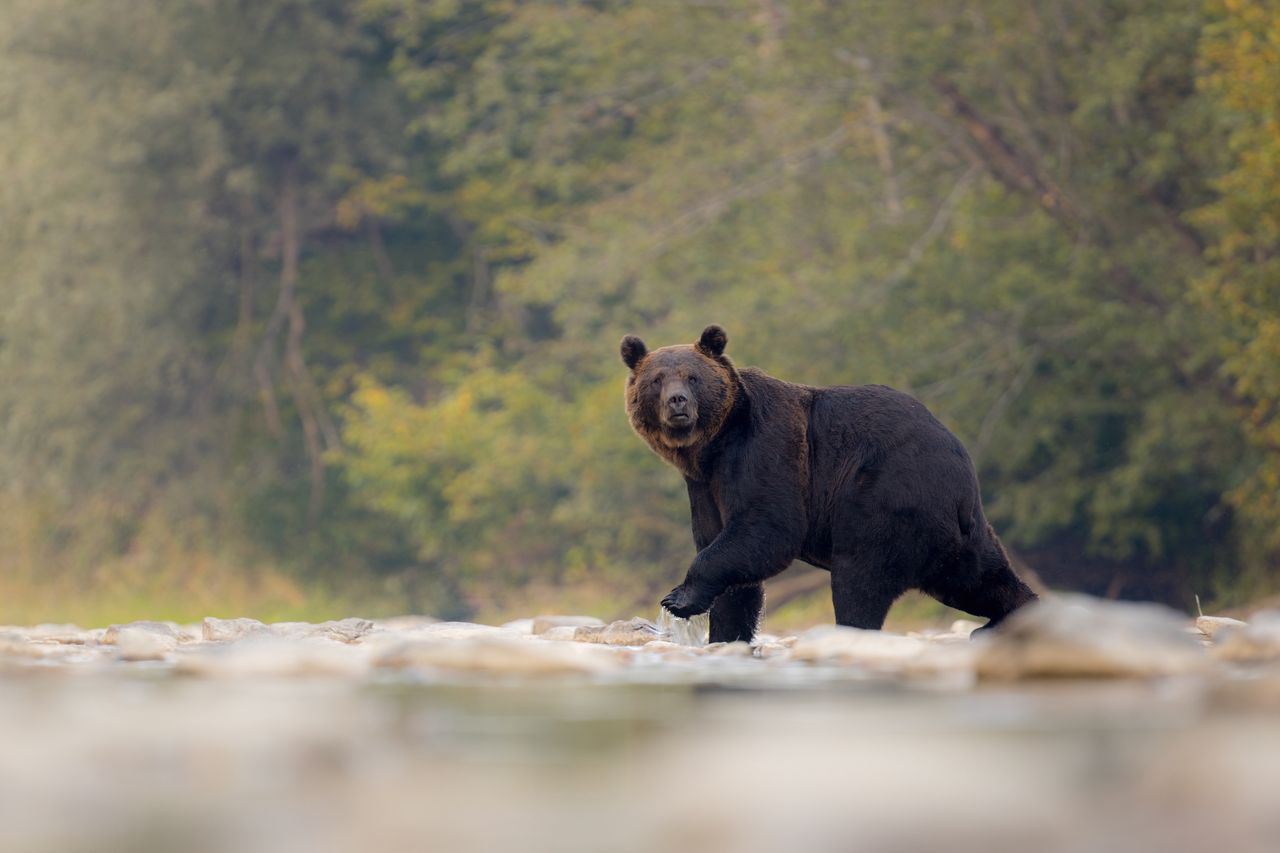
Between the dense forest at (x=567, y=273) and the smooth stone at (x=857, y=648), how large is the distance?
8844 mm

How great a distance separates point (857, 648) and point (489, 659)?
1.23 m

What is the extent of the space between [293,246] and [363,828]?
881 inches

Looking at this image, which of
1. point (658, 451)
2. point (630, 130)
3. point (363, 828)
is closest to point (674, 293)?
point (630, 130)

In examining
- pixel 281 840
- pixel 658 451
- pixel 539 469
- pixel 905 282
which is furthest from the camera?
pixel 539 469

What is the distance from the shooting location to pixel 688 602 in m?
7.17

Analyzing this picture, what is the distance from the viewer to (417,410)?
2322 centimetres

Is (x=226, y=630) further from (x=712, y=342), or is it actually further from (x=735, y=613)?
(x=712, y=342)

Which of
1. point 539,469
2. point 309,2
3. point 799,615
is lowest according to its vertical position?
point 799,615

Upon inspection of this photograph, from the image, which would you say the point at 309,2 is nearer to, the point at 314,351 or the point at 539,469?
the point at 314,351

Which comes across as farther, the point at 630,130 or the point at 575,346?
the point at 630,130

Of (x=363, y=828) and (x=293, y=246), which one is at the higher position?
(x=293, y=246)

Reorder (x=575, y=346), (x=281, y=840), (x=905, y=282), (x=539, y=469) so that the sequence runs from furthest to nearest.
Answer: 1. (x=575, y=346)
2. (x=539, y=469)
3. (x=905, y=282)
4. (x=281, y=840)

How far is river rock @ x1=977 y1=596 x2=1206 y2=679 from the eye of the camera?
16.9 feet

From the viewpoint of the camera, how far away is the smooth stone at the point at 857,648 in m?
6.12
